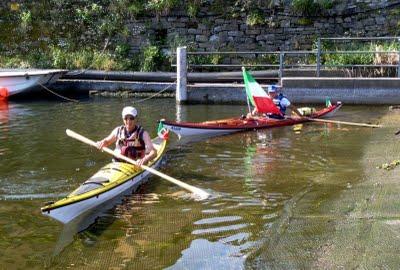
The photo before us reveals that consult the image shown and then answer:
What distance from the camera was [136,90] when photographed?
1994 centimetres

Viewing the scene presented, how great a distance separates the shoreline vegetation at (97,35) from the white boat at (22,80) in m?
2.06

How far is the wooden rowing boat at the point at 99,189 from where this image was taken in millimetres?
6523

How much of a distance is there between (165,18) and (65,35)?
407cm

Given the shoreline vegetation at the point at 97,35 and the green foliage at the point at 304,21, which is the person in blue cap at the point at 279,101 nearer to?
the shoreline vegetation at the point at 97,35

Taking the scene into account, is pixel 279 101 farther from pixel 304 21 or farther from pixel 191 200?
pixel 304 21

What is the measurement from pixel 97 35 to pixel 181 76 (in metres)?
6.43

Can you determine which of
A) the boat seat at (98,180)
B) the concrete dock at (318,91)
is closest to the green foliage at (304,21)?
the concrete dock at (318,91)

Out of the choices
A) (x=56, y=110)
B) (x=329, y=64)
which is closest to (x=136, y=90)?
(x=56, y=110)

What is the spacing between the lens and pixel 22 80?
19.5 meters

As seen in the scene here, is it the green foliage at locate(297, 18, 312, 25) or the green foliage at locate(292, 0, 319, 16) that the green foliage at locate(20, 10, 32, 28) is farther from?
the green foliage at locate(297, 18, 312, 25)

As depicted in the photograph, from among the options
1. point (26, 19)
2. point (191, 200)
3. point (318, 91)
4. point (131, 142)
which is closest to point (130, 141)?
point (131, 142)

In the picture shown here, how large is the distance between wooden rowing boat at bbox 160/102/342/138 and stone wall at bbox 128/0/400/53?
7.30 meters

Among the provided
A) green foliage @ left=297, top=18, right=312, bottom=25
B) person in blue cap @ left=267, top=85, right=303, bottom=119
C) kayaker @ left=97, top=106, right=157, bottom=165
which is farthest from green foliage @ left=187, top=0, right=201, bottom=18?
kayaker @ left=97, top=106, right=157, bottom=165

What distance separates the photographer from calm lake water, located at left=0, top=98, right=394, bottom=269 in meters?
6.05
